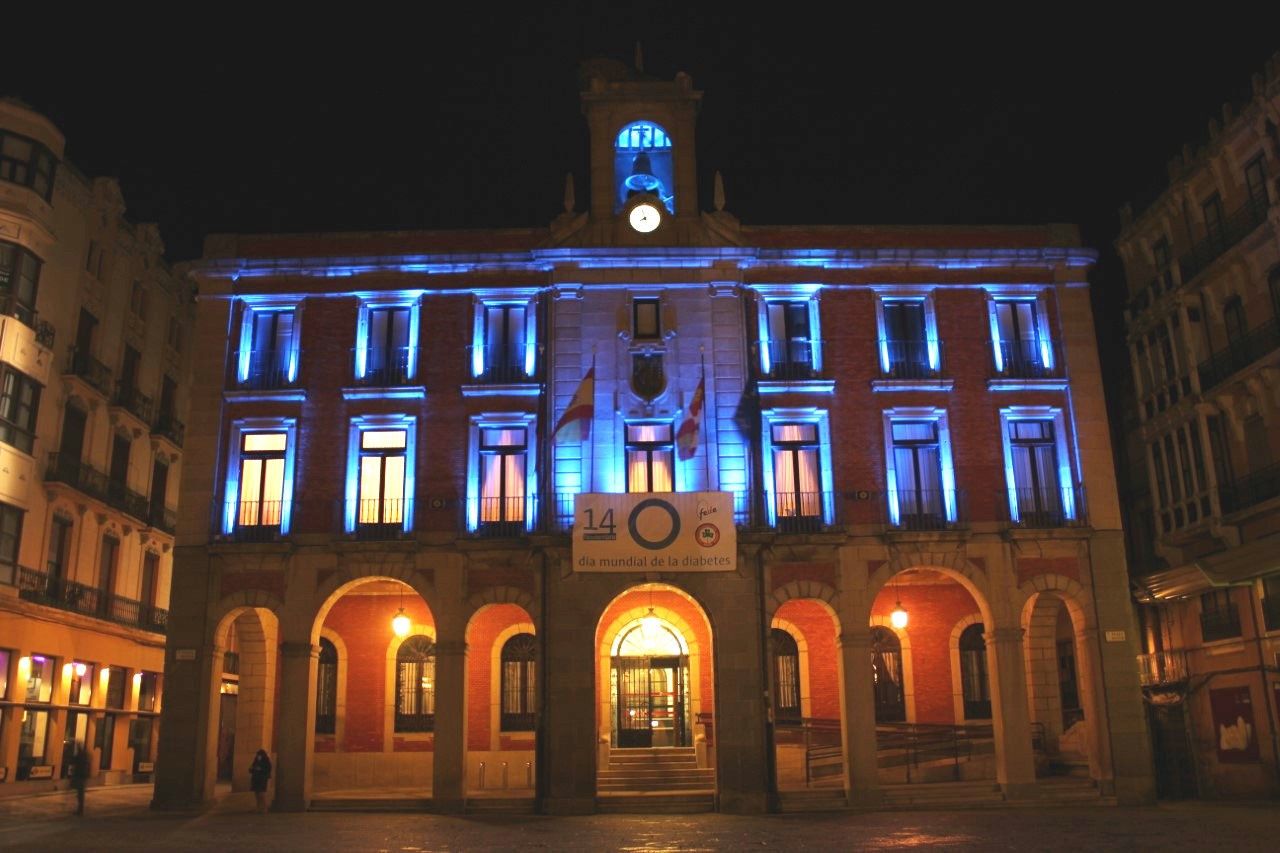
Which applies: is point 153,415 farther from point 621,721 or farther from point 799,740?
point 799,740

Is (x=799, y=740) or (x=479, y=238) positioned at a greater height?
(x=479, y=238)

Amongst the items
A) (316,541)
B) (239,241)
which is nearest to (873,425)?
(316,541)

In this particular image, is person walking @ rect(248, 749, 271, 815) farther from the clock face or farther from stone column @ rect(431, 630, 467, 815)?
the clock face

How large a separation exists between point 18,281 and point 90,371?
4.18 metres

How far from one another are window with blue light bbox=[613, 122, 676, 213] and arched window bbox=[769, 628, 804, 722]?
1204 centimetres

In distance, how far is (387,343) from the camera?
96.4 ft

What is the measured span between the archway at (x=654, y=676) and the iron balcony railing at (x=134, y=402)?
1831cm

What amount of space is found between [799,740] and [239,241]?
19.9 metres

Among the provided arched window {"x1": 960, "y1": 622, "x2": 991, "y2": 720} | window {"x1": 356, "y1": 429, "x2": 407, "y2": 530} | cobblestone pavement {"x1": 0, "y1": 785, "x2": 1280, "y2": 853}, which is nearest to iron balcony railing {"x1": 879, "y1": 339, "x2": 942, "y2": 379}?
arched window {"x1": 960, "y1": 622, "x2": 991, "y2": 720}

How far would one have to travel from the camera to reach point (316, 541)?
27.6 meters

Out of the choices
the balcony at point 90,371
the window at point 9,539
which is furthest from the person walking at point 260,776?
the balcony at point 90,371

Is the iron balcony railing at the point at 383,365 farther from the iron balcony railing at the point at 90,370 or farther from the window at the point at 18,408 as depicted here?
the iron balcony railing at the point at 90,370

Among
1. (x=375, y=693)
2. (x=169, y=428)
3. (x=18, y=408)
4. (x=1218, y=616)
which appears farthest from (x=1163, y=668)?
(x=169, y=428)

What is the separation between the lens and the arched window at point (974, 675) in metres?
30.6
